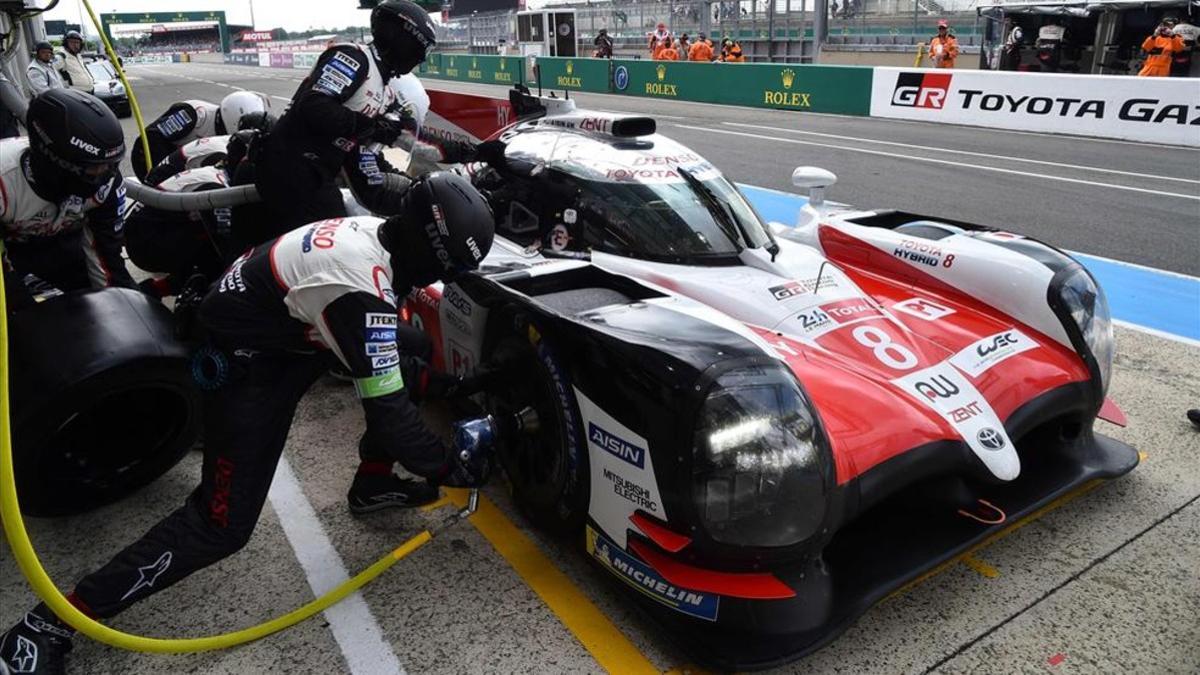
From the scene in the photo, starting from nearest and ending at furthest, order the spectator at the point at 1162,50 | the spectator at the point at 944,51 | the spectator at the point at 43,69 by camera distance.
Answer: the spectator at the point at 43,69, the spectator at the point at 1162,50, the spectator at the point at 944,51

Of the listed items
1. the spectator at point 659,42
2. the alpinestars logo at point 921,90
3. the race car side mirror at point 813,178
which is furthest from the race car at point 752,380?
the spectator at point 659,42

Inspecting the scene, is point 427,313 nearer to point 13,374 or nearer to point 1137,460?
point 13,374

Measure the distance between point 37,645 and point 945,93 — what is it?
1520 centimetres

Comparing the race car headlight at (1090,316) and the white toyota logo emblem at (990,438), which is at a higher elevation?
the race car headlight at (1090,316)

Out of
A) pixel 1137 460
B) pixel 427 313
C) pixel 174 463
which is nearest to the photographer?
pixel 1137 460

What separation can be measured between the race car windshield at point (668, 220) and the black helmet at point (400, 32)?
130 centimetres

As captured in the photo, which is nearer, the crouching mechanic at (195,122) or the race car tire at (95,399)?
the race car tire at (95,399)

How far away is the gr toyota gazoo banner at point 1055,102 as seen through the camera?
11.4 metres

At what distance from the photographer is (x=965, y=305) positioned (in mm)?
3293

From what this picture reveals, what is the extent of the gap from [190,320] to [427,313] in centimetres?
95

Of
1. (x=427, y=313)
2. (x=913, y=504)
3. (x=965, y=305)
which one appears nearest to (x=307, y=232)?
(x=427, y=313)

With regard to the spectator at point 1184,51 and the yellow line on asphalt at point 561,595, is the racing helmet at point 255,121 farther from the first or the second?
the spectator at point 1184,51

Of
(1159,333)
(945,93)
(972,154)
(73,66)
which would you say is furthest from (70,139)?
(945,93)

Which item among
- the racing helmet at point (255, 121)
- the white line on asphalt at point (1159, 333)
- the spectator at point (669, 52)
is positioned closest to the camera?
the white line on asphalt at point (1159, 333)
